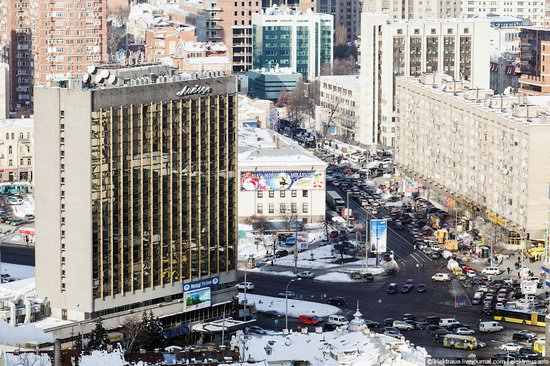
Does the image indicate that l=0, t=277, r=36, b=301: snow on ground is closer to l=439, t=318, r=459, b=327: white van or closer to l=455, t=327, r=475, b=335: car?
l=439, t=318, r=459, b=327: white van

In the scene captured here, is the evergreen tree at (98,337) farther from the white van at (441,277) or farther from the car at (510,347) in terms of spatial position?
the white van at (441,277)

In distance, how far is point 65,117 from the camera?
503 feet

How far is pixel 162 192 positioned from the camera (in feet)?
522

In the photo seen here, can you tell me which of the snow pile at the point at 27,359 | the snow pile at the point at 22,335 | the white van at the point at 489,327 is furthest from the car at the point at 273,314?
the snow pile at the point at 27,359

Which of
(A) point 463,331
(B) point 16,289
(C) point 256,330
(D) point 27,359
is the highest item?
(D) point 27,359

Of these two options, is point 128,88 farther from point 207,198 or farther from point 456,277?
point 456,277

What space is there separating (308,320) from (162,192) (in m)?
16.9

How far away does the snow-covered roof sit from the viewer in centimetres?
12356

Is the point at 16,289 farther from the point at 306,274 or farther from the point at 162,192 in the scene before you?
the point at 306,274

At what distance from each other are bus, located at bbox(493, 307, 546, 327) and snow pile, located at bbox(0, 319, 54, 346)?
129 ft

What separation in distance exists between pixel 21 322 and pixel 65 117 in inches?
605

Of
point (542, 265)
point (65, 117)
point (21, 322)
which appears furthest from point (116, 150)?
point (542, 265)

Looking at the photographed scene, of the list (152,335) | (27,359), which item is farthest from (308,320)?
(27,359)

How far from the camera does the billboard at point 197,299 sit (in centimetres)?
16088
